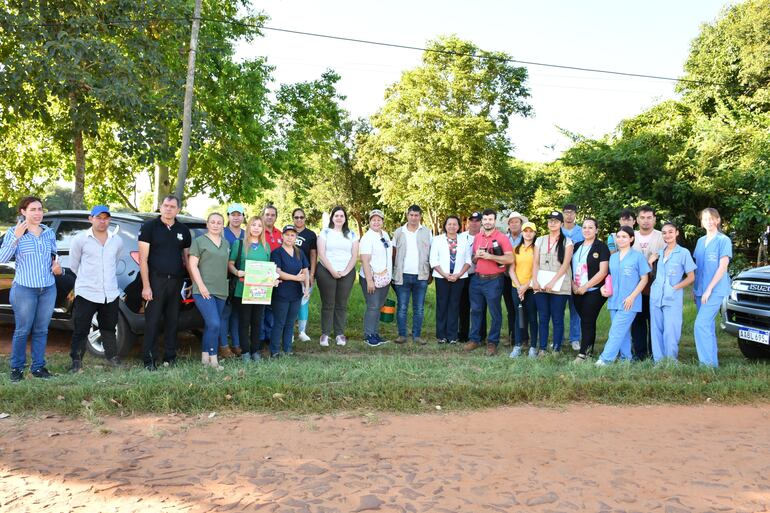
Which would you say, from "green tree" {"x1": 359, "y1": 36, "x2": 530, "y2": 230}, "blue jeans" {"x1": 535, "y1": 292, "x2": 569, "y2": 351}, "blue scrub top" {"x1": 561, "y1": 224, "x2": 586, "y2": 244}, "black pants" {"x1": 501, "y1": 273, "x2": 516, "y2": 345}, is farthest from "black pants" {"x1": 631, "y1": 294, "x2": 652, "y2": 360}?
"green tree" {"x1": 359, "y1": 36, "x2": 530, "y2": 230}

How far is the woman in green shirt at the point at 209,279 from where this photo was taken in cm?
659

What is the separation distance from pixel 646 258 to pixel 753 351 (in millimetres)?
1894

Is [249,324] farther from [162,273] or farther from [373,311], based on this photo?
[373,311]

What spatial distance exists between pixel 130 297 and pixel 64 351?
64.7 inches

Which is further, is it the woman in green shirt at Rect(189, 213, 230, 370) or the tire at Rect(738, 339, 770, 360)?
the tire at Rect(738, 339, 770, 360)

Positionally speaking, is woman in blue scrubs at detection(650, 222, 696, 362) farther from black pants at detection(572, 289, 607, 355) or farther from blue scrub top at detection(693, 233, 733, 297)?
black pants at detection(572, 289, 607, 355)

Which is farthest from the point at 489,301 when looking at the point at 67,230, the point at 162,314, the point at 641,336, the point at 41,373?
the point at 67,230

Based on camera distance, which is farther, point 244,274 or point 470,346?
point 470,346

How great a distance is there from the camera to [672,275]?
703 centimetres

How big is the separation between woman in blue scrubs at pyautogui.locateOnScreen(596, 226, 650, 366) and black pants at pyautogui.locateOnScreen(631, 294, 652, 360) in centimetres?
52

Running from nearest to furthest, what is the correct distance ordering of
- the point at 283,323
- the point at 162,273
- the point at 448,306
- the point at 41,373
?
1. the point at 41,373
2. the point at 162,273
3. the point at 283,323
4. the point at 448,306

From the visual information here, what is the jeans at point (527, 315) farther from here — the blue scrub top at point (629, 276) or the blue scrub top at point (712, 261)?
the blue scrub top at point (712, 261)

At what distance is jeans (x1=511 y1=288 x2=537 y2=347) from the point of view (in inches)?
318

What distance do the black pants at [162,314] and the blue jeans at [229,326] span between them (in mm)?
543
